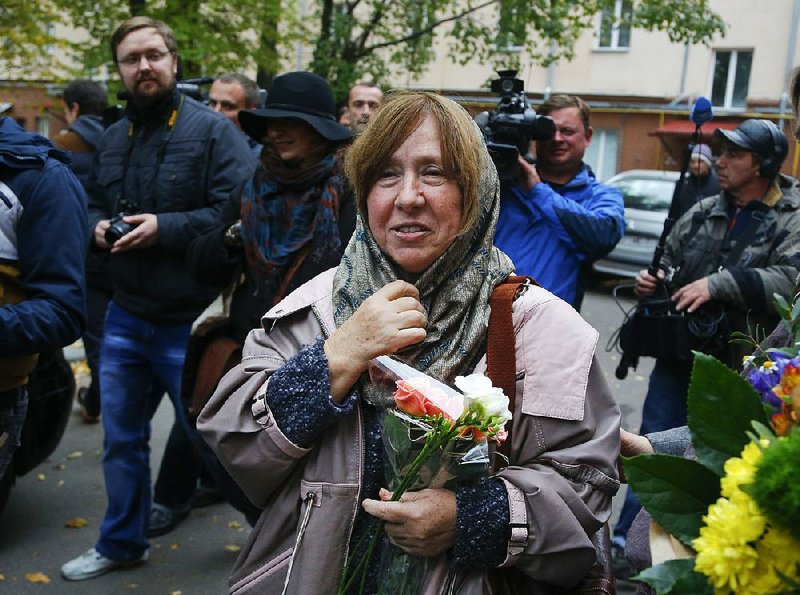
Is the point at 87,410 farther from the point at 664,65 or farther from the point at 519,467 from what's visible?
the point at 664,65

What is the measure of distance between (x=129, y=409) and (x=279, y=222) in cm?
134

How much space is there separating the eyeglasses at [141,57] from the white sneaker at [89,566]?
2223 millimetres

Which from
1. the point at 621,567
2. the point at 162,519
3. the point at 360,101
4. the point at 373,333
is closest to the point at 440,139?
the point at 373,333

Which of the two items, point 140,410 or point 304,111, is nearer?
point 304,111

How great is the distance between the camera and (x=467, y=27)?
14391mm

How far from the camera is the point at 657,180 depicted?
1379 cm

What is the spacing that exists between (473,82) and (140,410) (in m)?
22.5

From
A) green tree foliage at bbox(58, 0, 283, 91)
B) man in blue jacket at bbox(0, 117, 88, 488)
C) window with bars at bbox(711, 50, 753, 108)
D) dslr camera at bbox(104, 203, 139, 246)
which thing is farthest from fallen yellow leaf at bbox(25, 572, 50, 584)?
window with bars at bbox(711, 50, 753, 108)

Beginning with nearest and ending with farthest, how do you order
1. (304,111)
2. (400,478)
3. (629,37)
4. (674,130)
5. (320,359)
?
(400,478) < (320,359) < (304,111) < (674,130) < (629,37)

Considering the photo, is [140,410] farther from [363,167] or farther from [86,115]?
[86,115]

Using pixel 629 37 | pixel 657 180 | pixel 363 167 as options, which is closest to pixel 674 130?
pixel 629 37

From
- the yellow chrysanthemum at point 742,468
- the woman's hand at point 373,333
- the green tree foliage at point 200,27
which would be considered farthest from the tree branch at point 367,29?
the yellow chrysanthemum at point 742,468

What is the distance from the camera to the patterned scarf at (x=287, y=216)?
130 inches

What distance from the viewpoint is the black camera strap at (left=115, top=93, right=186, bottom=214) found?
13.5ft
